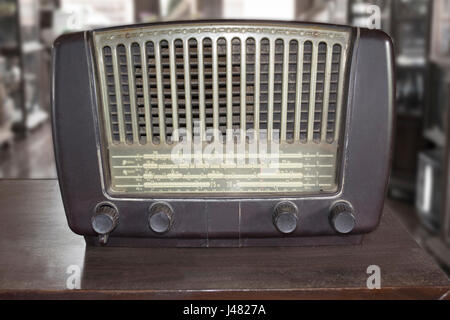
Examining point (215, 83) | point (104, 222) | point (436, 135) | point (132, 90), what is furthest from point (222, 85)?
point (436, 135)

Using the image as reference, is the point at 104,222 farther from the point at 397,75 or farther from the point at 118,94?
the point at 397,75

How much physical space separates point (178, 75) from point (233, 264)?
26 cm

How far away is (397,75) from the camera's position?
3930 millimetres

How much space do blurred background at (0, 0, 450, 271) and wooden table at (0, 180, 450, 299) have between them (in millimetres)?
327

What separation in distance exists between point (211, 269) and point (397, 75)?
11.3 ft

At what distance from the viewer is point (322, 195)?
2.64 ft

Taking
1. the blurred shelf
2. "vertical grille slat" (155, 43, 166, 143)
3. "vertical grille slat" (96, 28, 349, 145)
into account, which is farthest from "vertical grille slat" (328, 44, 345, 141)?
the blurred shelf

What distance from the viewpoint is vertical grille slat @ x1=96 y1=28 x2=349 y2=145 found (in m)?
0.78

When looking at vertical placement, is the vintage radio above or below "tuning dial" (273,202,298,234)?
above

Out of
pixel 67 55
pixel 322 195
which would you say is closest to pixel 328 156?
pixel 322 195

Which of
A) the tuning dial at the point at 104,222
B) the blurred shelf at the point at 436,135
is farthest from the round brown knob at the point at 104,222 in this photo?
the blurred shelf at the point at 436,135

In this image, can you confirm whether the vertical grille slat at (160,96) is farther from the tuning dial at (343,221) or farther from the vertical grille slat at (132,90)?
the tuning dial at (343,221)

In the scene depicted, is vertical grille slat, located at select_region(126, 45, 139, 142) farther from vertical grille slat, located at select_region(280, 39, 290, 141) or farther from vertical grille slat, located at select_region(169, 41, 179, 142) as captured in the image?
vertical grille slat, located at select_region(280, 39, 290, 141)
